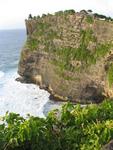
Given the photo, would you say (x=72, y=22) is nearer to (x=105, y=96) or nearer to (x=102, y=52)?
(x=102, y=52)

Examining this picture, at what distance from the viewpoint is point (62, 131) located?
53.0 ft

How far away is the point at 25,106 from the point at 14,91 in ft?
37.8

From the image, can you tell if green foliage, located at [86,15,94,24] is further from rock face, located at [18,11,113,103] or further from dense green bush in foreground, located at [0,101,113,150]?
dense green bush in foreground, located at [0,101,113,150]

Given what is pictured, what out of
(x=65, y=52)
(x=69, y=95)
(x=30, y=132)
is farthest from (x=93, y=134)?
(x=65, y=52)

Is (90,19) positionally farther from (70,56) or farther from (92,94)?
(92,94)

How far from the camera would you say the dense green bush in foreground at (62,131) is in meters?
14.8

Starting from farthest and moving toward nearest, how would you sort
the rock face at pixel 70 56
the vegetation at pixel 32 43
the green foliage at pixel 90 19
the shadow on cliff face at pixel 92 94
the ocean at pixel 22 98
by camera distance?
the vegetation at pixel 32 43 → the green foliage at pixel 90 19 → the rock face at pixel 70 56 → the shadow on cliff face at pixel 92 94 → the ocean at pixel 22 98

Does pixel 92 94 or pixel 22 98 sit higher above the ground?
pixel 92 94

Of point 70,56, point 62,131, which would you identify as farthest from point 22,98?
point 62,131

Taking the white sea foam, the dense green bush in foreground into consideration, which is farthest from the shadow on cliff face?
the dense green bush in foreground

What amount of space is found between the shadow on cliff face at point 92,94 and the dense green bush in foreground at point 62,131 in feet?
139

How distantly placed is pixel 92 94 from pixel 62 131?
44407mm

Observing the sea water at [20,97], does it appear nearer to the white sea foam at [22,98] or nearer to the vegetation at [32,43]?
the white sea foam at [22,98]

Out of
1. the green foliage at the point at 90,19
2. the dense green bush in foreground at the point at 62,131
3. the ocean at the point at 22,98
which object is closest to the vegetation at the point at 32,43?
the ocean at the point at 22,98
